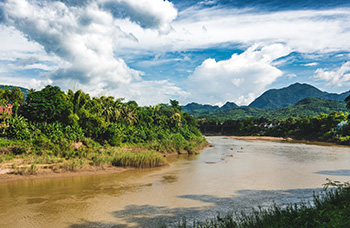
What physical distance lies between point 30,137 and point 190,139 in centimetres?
3486

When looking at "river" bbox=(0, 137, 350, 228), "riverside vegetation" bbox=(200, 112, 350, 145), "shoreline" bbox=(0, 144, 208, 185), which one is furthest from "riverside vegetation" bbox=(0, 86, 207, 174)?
"riverside vegetation" bbox=(200, 112, 350, 145)

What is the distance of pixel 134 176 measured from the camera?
926 inches

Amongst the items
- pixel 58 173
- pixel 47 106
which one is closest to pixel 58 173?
pixel 58 173

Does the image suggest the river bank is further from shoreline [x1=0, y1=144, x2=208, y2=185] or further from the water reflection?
the water reflection

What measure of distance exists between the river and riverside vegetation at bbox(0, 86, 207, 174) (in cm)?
276

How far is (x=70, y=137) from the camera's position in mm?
29375

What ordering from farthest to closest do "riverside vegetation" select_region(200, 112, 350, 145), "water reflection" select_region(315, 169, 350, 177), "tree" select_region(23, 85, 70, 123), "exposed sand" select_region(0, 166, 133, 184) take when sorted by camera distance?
"riverside vegetation" select_region(200, 112, 350, 145) → "tree" select_region(23, 85, 70, 123) → "water reflection" select_region(315, 169, 350, 177) → "exposed sand" select_region(0, 166, 133, 184)

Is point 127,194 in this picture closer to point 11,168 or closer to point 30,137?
point 11,168

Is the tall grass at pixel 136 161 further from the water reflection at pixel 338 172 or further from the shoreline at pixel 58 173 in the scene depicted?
the water reflection at pixel 338 172

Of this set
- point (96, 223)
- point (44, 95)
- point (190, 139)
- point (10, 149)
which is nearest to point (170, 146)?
point (190, 139)

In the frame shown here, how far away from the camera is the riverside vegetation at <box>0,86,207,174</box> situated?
945 inches

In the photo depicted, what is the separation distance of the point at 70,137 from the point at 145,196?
1653cm

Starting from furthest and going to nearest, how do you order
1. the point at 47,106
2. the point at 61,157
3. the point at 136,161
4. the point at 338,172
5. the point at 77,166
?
1. the point at 47,106
2. the point at 136,161
3. the point at 338,172
4. the point at 61,157
5. the point at 77,166

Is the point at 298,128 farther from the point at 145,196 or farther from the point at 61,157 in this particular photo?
the point at 145,196
